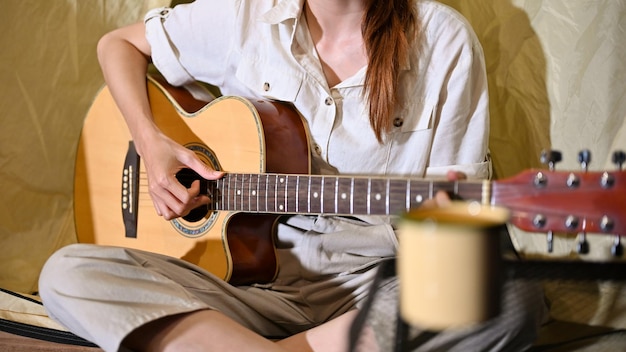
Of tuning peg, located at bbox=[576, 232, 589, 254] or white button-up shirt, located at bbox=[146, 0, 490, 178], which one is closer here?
tuning peg, located at bbox=[576, 232, 589, 254]

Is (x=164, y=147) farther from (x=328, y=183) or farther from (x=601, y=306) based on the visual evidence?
(x=601, y=306)

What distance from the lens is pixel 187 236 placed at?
1236 millimetres

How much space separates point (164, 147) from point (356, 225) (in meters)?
0.35

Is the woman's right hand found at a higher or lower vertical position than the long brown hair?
lower

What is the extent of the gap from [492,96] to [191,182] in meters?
0.57

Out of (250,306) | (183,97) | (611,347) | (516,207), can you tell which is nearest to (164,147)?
(183,97)

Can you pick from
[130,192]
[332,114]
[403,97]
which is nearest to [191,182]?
[130,192]

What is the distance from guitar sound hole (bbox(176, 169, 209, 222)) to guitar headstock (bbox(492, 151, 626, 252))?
22.0 inches

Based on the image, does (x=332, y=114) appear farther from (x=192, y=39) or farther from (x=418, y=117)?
(x=192, y=39)

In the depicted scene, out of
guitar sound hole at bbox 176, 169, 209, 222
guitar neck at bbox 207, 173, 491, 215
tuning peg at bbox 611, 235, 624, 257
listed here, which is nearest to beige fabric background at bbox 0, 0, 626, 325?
tuning peg at bbox 611, 235, 624, 257

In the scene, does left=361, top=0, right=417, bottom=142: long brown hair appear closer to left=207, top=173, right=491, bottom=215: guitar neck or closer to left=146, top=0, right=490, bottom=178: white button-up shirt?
left=146, top=0, right=490, bottom=178: white button-up shirt

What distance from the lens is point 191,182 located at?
124 centimetres

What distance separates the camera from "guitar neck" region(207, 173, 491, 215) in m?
0.91

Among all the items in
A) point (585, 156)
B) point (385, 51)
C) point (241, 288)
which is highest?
point (385, 51)
